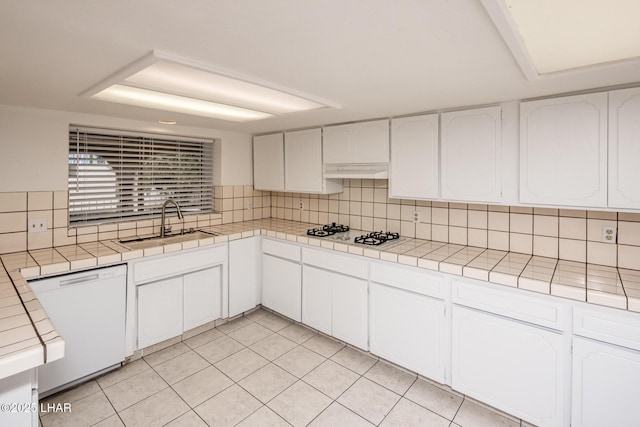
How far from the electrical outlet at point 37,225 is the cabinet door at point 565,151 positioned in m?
3.47

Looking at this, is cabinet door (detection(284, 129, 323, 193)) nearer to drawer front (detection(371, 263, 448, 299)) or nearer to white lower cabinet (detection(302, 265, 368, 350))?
white lower cabinet (detection(302, 265, 368, 350))

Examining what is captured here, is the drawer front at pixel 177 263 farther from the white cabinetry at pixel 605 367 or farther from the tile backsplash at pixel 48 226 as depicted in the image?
the white cabinetry at pixel 605 367

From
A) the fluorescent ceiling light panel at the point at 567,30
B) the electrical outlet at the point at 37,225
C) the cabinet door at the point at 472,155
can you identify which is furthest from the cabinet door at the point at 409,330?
the electrical outlet at the point at 37,225

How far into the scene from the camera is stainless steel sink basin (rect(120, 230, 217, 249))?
110 inches

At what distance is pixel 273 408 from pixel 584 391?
69.4 inches

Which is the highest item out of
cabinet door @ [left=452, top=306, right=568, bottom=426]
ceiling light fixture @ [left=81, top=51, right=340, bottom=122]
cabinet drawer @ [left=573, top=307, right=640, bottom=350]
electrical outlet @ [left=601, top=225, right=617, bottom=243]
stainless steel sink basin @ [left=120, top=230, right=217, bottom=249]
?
ceiling light fixture @ [left=81, top=51, right=340, bottom=122]

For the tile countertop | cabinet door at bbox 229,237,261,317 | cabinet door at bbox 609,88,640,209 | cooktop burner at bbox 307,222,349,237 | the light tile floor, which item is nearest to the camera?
the tile countertop

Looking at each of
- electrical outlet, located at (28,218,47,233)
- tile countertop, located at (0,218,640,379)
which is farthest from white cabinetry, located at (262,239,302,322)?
electrical outlet, located at (28,218,47,233)

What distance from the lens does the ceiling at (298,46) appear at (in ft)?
3.43

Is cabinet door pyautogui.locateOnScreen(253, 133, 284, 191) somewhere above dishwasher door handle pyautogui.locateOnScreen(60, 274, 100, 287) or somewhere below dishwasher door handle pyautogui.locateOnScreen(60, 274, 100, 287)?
above

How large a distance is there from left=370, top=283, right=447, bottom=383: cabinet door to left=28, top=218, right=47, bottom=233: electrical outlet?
2.59 m

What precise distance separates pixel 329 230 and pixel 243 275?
3.27 ft

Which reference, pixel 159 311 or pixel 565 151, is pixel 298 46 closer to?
pixel 565 151

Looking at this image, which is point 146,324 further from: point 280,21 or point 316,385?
point 280,21
